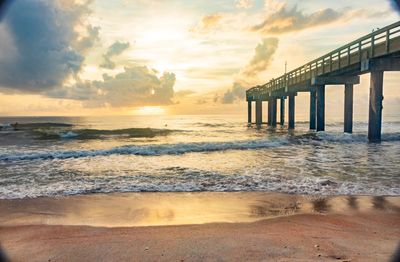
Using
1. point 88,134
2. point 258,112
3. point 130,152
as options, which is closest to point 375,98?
point 130,152

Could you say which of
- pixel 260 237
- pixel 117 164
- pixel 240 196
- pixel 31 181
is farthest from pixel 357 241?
pixel 117 164

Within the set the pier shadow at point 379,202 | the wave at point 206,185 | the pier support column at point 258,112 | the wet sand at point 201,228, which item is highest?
the pier support column at point 258,112

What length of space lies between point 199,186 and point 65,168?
6.41m

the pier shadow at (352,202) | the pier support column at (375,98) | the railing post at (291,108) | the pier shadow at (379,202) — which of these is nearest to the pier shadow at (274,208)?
the pier shadow at (352,202)

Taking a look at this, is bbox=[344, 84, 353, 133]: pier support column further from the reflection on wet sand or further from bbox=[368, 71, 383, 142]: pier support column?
the reflection on wet sand

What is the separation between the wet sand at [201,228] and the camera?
11.7 ft

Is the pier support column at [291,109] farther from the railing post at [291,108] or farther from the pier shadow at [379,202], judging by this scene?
the pier shadow at [379,202]

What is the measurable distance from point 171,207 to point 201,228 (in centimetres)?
158

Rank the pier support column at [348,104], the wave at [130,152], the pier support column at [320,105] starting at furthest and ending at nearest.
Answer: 1. the pier support column at [320,105]
2. the pier support column at [348,104]
3. the wave at [130,152]

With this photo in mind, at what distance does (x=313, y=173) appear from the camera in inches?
380

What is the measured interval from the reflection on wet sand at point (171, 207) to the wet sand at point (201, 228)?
2 centimetres

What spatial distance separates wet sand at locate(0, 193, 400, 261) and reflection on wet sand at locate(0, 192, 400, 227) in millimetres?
17

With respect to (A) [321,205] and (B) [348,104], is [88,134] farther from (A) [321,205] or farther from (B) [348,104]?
(A) [321,205]

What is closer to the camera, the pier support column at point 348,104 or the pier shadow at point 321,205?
the pier shadow at point 321,205
